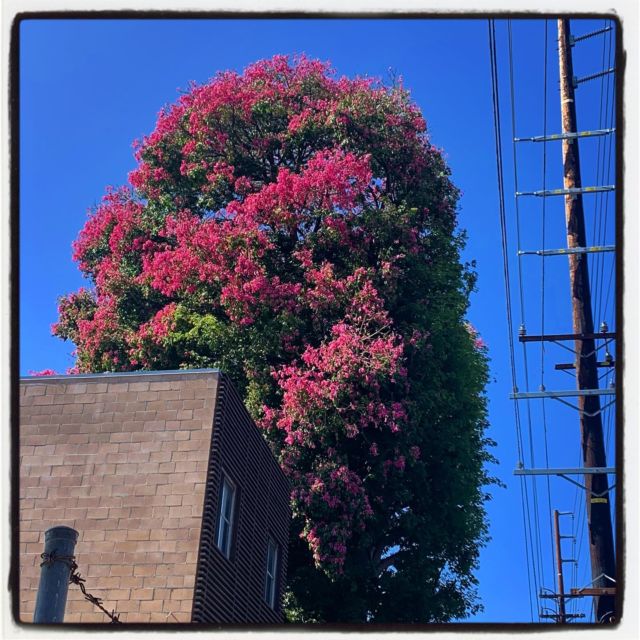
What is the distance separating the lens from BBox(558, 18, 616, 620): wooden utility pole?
1608cm

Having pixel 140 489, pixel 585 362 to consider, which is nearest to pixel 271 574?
pixel 140 489

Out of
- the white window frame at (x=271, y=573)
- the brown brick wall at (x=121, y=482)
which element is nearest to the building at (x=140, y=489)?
the brown brick wall at (x=121, y=482)

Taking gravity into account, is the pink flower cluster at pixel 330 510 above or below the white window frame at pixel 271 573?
above

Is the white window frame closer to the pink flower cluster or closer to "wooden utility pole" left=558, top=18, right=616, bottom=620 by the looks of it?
the pink flower cluster

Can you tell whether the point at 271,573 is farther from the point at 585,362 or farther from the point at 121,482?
the point at 585,362

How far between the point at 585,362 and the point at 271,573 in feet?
26.2

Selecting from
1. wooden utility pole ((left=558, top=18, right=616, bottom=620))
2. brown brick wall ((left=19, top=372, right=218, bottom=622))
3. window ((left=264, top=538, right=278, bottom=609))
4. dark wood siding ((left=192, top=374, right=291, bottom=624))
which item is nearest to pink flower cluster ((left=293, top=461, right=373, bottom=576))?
dark wood siding ((left=192, top=374, right=291, bottom=624))

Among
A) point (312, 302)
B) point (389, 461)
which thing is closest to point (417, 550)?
point (389, 461)

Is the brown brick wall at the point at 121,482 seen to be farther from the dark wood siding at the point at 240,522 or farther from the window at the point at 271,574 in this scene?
the window at the point at 271,574

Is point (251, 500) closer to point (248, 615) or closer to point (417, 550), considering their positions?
point (248, 615)

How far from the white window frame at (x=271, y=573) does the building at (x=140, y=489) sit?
267 centimetres

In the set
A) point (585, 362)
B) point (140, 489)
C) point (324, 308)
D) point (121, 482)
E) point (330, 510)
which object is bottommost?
point (140, 489)

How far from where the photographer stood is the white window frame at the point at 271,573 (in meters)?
19.5

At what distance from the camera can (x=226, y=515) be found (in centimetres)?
1630
